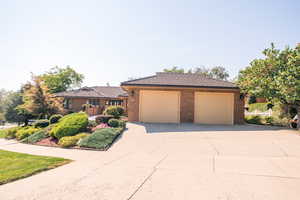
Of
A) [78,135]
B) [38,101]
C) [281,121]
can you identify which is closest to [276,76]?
[281,121]

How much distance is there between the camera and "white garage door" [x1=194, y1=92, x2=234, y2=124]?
12398mm

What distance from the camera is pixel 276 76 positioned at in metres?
10.6

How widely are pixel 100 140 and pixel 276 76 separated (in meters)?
11.8

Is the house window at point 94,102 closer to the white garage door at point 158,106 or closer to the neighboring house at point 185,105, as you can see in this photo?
the neighboring house at point 185,105

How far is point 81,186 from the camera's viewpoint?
134 inches

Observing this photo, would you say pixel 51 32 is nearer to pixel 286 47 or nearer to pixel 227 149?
pixel 227 149

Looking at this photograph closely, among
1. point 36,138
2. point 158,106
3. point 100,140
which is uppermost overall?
→ point 158,106

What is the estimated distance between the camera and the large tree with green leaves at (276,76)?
943 cm

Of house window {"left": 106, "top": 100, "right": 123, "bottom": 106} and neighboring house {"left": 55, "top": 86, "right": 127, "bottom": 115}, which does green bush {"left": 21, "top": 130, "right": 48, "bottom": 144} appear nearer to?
neighboring house {"left": 55, "top": 86, "right": 127, "bottom": 115}

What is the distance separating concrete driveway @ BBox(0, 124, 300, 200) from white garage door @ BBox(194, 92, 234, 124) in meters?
5.72

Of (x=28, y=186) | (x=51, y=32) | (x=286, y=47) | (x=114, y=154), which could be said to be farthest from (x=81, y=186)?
(x=286, y=47)

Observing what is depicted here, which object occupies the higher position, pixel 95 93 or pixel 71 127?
pixel 95 93

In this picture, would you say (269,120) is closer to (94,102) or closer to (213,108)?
(213,108)

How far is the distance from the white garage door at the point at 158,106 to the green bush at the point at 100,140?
4.64 metres
